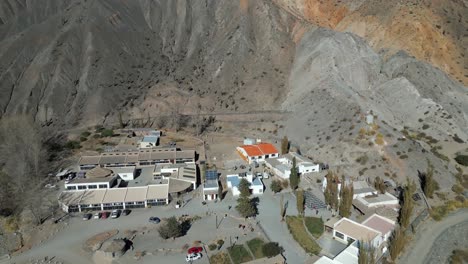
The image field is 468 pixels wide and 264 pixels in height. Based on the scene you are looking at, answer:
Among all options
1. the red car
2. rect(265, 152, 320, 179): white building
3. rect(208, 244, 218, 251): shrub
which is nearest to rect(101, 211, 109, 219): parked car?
the red car

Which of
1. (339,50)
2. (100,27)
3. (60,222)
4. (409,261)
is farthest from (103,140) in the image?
(409,261)

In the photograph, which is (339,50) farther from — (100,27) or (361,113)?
(100,27)

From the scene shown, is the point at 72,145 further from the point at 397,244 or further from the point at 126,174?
the point at 397,244

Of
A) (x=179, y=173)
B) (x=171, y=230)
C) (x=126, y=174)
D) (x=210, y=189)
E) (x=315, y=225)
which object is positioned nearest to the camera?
(x=171, y=230)

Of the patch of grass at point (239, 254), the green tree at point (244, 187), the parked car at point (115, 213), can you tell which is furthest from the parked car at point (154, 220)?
the green tree at point (244, 187)

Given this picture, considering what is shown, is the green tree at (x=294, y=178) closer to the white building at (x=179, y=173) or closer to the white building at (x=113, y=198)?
the white building at (x=179, y=173)

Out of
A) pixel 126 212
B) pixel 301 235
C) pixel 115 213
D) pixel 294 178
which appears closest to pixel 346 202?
pixel 301 235
